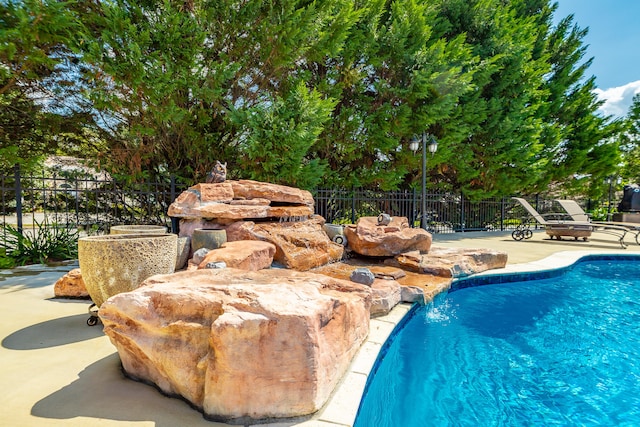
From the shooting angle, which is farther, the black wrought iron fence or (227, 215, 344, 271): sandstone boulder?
the black wrought iron fence

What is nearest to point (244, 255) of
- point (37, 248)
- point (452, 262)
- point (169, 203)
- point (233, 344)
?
point (233, 344)

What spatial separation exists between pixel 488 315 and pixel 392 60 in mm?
9498

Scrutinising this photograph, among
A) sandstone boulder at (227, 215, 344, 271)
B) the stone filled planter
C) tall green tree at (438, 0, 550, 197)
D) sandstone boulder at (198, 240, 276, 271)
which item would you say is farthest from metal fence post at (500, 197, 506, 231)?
the stone filled planter

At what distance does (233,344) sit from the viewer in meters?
1.68

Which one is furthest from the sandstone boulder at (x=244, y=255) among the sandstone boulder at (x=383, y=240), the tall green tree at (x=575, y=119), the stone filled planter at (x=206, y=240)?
the tall green tree at (x=575, y=119)

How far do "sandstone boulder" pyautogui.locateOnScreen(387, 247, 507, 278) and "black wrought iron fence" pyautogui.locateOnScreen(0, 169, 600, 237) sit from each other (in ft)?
15.1

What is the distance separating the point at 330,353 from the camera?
203 centimetres

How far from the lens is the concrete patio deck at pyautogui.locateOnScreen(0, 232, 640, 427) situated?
5.48ft

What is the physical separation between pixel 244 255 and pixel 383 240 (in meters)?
3.16

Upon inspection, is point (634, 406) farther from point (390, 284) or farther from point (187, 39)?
point (187, 39)

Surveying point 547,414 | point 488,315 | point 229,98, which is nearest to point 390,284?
point 488,315

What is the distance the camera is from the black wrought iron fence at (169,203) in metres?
8.27

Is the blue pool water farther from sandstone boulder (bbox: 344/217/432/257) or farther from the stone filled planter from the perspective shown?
the stone filled planter

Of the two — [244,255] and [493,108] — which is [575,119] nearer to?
[493,108]
